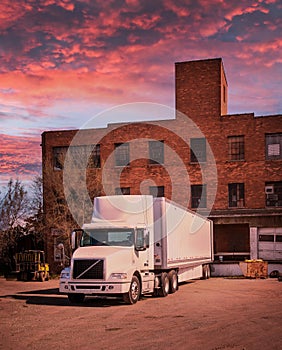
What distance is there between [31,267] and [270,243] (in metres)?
16.8

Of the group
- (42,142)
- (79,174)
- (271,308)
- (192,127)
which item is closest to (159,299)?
(271,308)

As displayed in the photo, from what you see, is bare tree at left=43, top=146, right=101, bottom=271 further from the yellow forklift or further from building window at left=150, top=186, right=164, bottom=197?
building window at left=150, top=186, right=164, bottom=197

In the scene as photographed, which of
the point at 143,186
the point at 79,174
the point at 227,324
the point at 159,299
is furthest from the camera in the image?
the point at 143,186

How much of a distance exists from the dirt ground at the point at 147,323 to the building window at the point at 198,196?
20.4m

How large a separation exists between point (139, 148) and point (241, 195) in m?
8.79

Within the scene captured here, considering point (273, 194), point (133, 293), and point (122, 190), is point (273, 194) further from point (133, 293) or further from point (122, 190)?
point (133, 293)

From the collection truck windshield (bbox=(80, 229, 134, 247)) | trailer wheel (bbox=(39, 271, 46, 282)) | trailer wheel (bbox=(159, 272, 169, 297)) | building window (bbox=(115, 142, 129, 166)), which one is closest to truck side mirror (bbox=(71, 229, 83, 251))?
truck windshield (bbox=(80, 229, 134, 247))

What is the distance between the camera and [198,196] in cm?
4544

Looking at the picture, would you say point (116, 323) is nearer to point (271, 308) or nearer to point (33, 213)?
point (271, 308)

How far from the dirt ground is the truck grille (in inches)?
42.0

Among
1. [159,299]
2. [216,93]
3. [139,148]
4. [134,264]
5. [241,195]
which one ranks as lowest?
[159,299]

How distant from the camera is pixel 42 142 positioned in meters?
49.7

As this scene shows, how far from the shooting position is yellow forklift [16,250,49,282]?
37.8m

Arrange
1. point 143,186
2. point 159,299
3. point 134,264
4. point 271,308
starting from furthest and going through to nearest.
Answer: point 143,186 → point 159,299 → point 134,264 → point 271,308
